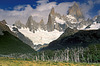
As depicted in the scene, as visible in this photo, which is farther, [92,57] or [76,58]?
[76,58]

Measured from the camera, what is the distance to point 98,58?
137 meters

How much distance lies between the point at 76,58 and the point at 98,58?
25.8 meters

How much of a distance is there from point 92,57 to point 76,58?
18.7 metres

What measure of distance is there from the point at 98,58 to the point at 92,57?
774 centimetres

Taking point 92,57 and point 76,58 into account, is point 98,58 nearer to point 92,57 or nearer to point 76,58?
point 92,57

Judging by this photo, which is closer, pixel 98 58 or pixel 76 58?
pixel 98 58

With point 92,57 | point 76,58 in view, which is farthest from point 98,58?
point 76,58

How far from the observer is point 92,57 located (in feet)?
471

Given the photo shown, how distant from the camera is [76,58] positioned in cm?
15312
